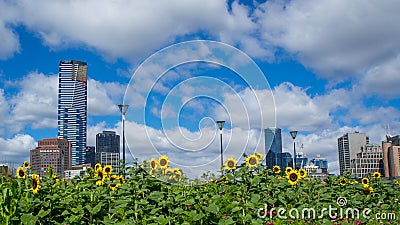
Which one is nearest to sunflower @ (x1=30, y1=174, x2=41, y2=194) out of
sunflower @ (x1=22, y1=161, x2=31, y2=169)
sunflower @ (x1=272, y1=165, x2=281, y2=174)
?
sunflower @ (x1=22, y1=161, x2=31, y2=169)

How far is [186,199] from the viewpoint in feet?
19.1

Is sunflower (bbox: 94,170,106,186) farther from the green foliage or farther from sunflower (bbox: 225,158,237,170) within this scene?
sunflower (bbox: 225,158,237,170)

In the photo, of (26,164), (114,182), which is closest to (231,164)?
(114,182)

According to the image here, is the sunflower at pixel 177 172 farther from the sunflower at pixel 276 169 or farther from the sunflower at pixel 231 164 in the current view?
the sunflower at pixel 276 169

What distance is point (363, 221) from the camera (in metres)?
6.22

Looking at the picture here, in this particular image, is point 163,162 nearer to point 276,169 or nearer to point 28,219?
point 276,169

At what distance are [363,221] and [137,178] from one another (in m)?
3.26

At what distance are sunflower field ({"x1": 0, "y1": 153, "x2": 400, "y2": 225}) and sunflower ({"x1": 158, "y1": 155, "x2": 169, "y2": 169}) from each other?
16mm

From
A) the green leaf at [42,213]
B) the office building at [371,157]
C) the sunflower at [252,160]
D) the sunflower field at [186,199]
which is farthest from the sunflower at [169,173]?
the office building at [371,157]

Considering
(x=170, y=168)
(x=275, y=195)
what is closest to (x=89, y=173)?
(x=170, y=168)

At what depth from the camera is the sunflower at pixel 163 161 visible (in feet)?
23.0

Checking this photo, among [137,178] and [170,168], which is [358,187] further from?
[137,178]

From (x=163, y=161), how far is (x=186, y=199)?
1.33 metres

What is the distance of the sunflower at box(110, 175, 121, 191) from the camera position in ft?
20.2
